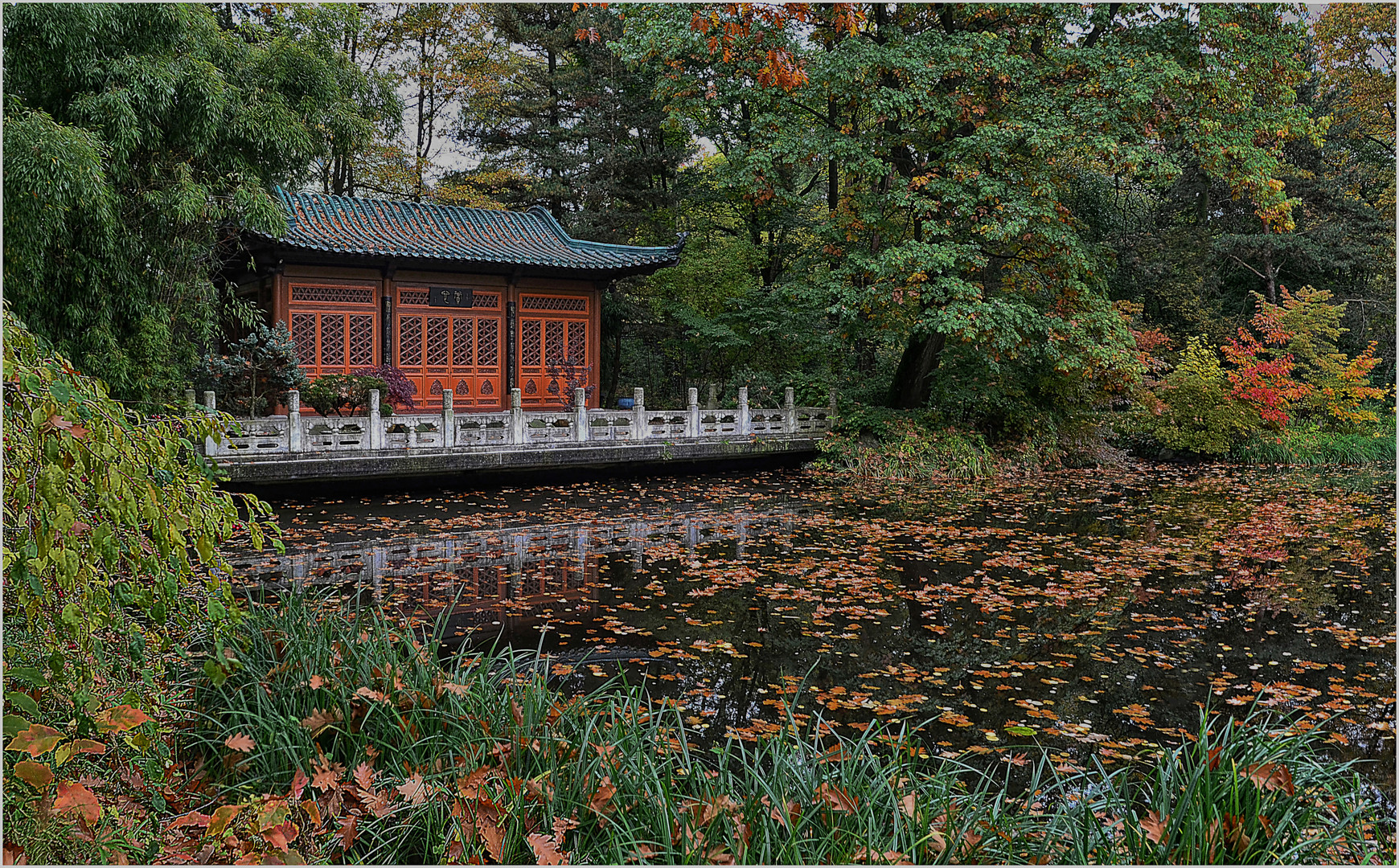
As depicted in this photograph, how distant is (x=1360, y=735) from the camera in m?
4.24

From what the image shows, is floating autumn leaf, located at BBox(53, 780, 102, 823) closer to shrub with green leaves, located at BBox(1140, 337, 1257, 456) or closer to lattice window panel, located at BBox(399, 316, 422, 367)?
lattice window panel, located at BBox(399, 316, 422, 367)

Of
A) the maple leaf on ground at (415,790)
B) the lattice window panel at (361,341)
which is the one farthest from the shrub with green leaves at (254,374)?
the maple leaf on ground at (415,790)

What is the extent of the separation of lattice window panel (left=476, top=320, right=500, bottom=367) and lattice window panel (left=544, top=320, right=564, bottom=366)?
2.84ft

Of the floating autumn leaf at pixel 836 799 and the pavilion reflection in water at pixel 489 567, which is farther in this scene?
the pavilion reflection in water at pixel 489 567

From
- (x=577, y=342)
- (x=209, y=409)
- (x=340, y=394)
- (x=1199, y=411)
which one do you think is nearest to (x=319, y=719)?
(x=209, y=409)

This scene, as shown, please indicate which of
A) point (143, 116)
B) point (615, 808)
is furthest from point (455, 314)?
point (615, 808)

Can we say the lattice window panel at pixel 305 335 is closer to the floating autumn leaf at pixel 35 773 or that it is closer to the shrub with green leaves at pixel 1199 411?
the floating autumn leaf at pixel 35 773

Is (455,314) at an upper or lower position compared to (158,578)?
upper

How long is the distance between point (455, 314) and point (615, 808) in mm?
14189

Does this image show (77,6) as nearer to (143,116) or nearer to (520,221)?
(143,116)

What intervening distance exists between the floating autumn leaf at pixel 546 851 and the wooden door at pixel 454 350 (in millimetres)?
13868

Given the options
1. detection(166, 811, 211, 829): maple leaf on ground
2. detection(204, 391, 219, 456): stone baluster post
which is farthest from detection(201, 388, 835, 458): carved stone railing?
detection(166, 811, 211, 829): maple leaf on ground

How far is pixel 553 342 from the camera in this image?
17.0m

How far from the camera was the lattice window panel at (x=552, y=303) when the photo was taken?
16.8 m
